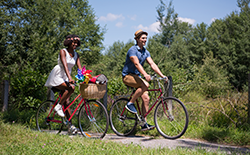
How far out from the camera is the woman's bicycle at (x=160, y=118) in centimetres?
446

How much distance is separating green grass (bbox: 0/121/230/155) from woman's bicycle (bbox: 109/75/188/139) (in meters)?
0.99

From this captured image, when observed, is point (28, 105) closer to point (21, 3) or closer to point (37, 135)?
point (37, 135)

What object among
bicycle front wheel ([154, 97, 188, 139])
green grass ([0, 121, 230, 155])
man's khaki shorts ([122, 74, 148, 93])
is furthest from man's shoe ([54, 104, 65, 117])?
bicycle front wheel ([154, 97, 188, 139])

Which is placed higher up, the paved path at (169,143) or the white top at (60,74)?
the white top at (60,74)

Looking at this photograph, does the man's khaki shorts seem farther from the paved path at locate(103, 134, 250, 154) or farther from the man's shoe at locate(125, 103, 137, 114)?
the paved path at locate(103, 134, 250, 154)

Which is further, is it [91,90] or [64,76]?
[64,76]

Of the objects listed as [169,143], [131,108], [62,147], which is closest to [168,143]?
[169,143]

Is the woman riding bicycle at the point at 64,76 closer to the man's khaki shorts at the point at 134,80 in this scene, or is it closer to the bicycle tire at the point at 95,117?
the bicycle tire at the point at 95,117

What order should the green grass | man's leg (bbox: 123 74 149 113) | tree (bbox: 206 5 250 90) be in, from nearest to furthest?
the green grass
man's leg (bbox: 123 74 149 113)
tree (bbox: 206 5 250 90)

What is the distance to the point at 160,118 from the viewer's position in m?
4.95

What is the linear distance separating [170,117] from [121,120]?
1.10 meters

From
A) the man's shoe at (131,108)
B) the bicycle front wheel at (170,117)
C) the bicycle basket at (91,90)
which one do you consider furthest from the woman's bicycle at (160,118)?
the bicycle basket at (91,90)

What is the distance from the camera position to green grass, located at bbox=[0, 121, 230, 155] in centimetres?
332

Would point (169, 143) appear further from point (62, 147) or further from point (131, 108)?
point (62, 147)
